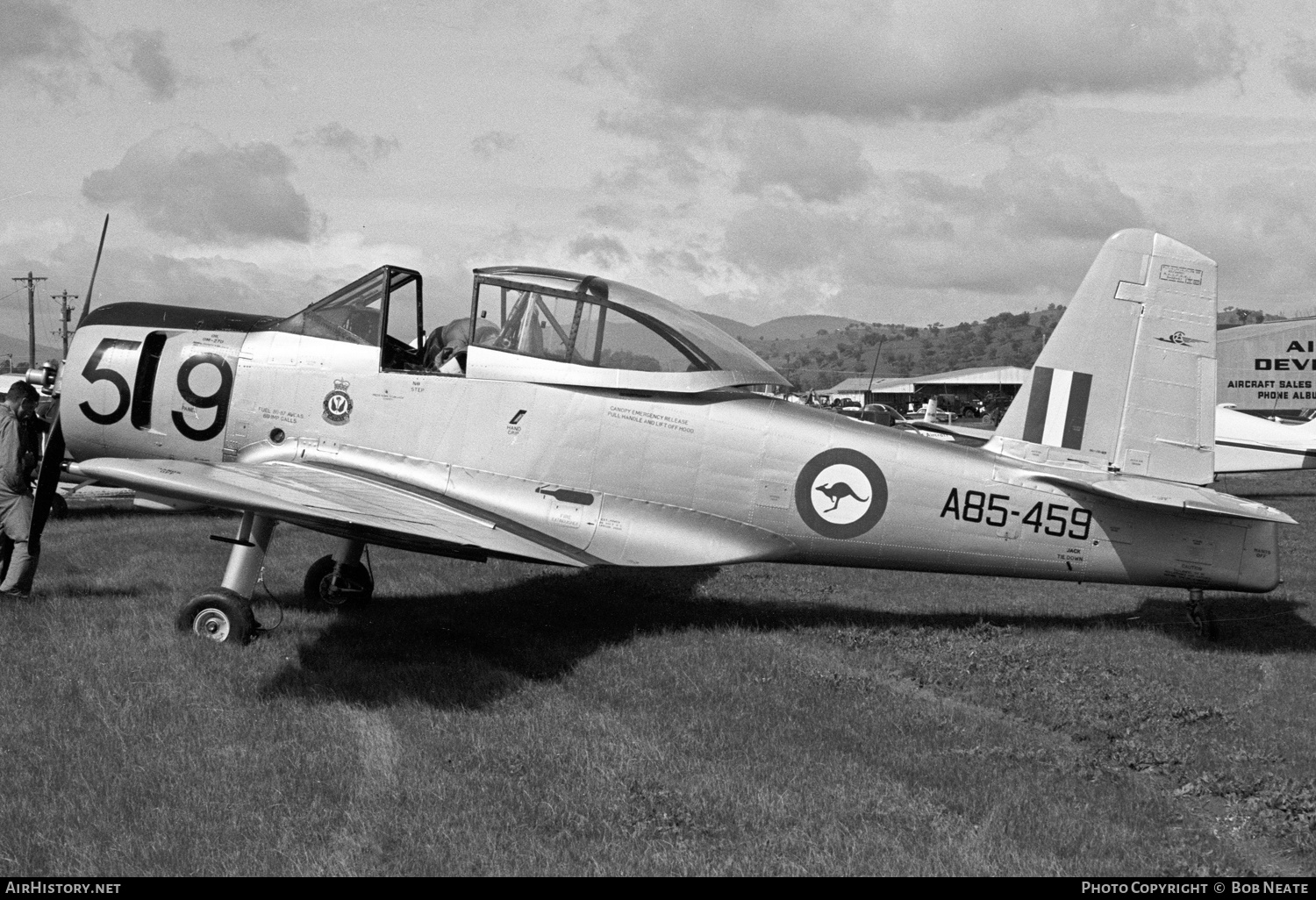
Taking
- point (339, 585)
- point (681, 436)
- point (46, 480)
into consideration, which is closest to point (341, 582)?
point (339, 585)

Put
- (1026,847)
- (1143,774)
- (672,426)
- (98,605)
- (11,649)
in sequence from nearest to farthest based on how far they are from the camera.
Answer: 1. (1026,847)
2. (1143,774)
3. (11,649)
4. (672,426)
5. (98,605)

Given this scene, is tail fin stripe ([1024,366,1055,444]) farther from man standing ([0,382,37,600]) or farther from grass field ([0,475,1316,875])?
man standing ([0,382,37,600])

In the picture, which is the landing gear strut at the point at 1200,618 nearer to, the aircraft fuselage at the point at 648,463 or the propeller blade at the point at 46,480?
the aircraft fuselage at the point at 648,463

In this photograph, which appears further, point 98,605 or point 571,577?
point 571,577

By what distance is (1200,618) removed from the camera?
292 inches

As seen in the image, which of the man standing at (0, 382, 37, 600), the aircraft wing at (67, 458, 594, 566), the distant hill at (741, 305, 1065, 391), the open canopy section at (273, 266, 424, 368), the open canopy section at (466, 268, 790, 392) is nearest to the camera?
the aircraft wing at (67, 458, 594, 566)

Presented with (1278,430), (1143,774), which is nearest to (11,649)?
(1143,774)

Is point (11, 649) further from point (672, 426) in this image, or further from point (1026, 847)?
point (1026, 847)

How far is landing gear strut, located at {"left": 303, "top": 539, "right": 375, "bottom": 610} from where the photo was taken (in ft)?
26.7

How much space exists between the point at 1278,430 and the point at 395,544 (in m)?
19.5

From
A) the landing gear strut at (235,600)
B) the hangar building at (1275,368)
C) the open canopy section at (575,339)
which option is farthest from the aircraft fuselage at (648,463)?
the hangar building at (1275,368)

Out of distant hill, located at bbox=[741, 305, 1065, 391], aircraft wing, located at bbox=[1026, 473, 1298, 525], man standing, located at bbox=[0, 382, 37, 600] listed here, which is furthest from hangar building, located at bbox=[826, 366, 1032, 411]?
man standing, located at bbox=[0, 382, 37, 600]

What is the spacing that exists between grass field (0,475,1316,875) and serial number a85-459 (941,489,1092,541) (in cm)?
83

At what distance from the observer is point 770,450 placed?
7.28m
